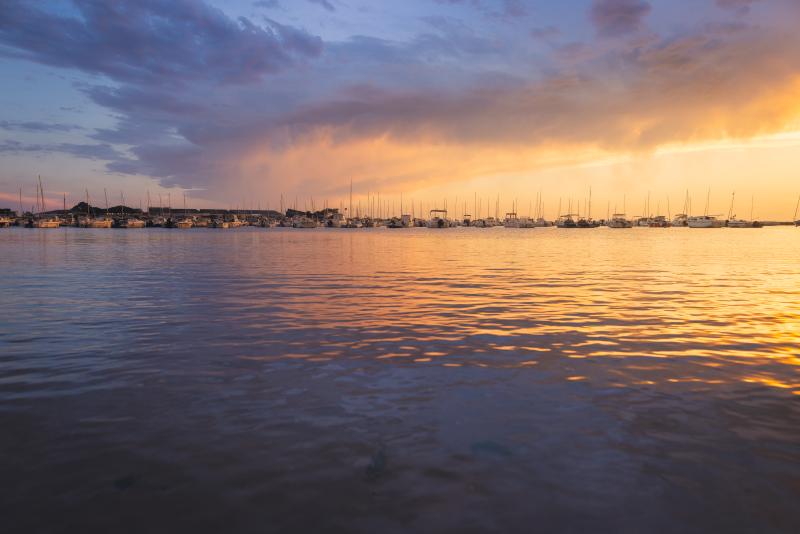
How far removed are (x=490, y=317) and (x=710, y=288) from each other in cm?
1638

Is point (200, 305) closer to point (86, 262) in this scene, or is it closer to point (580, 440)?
point (580, 440)

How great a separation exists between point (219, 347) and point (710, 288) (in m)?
25.8

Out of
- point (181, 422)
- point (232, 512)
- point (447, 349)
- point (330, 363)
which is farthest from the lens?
point (447, 349)

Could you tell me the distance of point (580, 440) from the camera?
820 cm

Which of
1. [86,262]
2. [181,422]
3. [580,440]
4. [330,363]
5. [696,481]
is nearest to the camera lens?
A: [696,481]

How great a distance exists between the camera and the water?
20.5 ft

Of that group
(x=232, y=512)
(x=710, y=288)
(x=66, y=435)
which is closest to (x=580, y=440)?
(x=232, y=512)

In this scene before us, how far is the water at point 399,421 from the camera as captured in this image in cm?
625

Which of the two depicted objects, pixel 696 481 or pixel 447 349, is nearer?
pixel 696 481

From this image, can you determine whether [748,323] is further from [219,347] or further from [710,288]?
[219,347]

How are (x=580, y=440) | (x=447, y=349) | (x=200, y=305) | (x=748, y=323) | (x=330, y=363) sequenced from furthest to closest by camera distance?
(x=200, y=305) → (x=748, y=323) → (x=447, y=349) → (x=330, y=363) → (x=580, y=440)

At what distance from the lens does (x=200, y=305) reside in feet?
72.5

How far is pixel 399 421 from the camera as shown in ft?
29.1

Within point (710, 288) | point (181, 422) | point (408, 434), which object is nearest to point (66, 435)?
point (181, 422)
